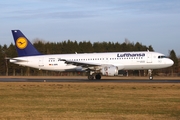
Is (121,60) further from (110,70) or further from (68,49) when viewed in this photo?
(68,49)

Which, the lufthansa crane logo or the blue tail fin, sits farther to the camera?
the lufthansa crane logo

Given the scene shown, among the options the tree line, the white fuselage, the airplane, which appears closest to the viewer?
the airplane

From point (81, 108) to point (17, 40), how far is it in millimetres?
38839

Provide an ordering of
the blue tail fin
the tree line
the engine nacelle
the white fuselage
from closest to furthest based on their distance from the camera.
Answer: the engine nacelle, the white fuselage, the blue tail fin, the tree line

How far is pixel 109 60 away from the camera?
48656mm

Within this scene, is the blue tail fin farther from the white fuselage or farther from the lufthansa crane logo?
the white fuselage

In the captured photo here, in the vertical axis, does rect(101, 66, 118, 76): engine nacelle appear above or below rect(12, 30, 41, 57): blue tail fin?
below

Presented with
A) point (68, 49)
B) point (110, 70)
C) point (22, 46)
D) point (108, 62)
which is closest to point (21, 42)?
point (22, 46)

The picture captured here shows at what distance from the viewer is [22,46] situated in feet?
176

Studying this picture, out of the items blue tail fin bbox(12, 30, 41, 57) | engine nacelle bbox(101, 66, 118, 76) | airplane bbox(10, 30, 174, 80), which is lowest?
engine nacelle bbox(101, 66, 118, 76)

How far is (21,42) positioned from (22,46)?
2.14 ft

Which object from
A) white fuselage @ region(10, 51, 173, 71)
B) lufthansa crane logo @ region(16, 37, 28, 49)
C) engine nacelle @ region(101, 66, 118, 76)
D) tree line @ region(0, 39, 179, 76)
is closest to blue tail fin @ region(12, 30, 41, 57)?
lufthansa crane logo @ region(16, 37, 28, 49)

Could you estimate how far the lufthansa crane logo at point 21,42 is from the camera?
53750mm

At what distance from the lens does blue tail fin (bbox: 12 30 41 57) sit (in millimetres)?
53594
